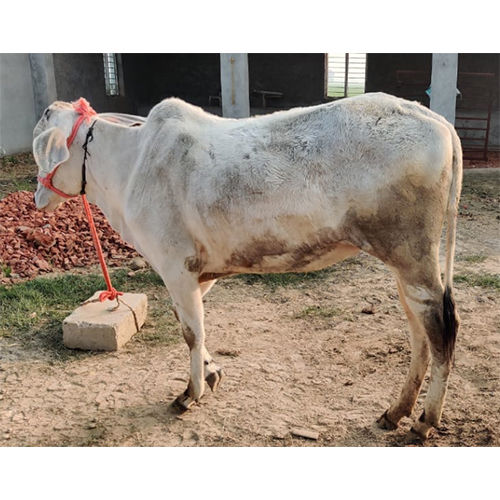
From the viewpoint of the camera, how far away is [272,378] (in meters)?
4.61

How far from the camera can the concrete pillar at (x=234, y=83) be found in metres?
11.4

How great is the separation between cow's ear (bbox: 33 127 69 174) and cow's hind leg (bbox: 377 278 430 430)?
2.47m

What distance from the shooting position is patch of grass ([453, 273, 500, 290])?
605cm

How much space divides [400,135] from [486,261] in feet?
13.1

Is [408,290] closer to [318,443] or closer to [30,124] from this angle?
[318,443]

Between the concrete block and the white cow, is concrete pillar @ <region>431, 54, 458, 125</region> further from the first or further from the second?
the white cow

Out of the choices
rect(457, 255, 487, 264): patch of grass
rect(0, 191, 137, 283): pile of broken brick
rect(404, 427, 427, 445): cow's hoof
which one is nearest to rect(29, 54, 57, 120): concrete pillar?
rect(0, 191, 137, 283): pile of broken brick

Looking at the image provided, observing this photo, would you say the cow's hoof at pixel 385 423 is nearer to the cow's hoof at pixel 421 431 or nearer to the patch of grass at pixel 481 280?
the cow's hoof at pixel 421 431

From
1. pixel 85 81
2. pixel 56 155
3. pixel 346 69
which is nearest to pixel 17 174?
pixel 85 81

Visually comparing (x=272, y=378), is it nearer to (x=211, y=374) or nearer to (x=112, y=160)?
(x=211, y=374)

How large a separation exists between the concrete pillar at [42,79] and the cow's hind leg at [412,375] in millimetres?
10037

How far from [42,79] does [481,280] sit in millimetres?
9344

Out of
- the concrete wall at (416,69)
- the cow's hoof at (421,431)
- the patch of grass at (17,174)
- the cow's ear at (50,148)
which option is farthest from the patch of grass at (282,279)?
the concrete wall at (416,69)

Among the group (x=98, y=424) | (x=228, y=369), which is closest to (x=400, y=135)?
(x=228, y=369)
